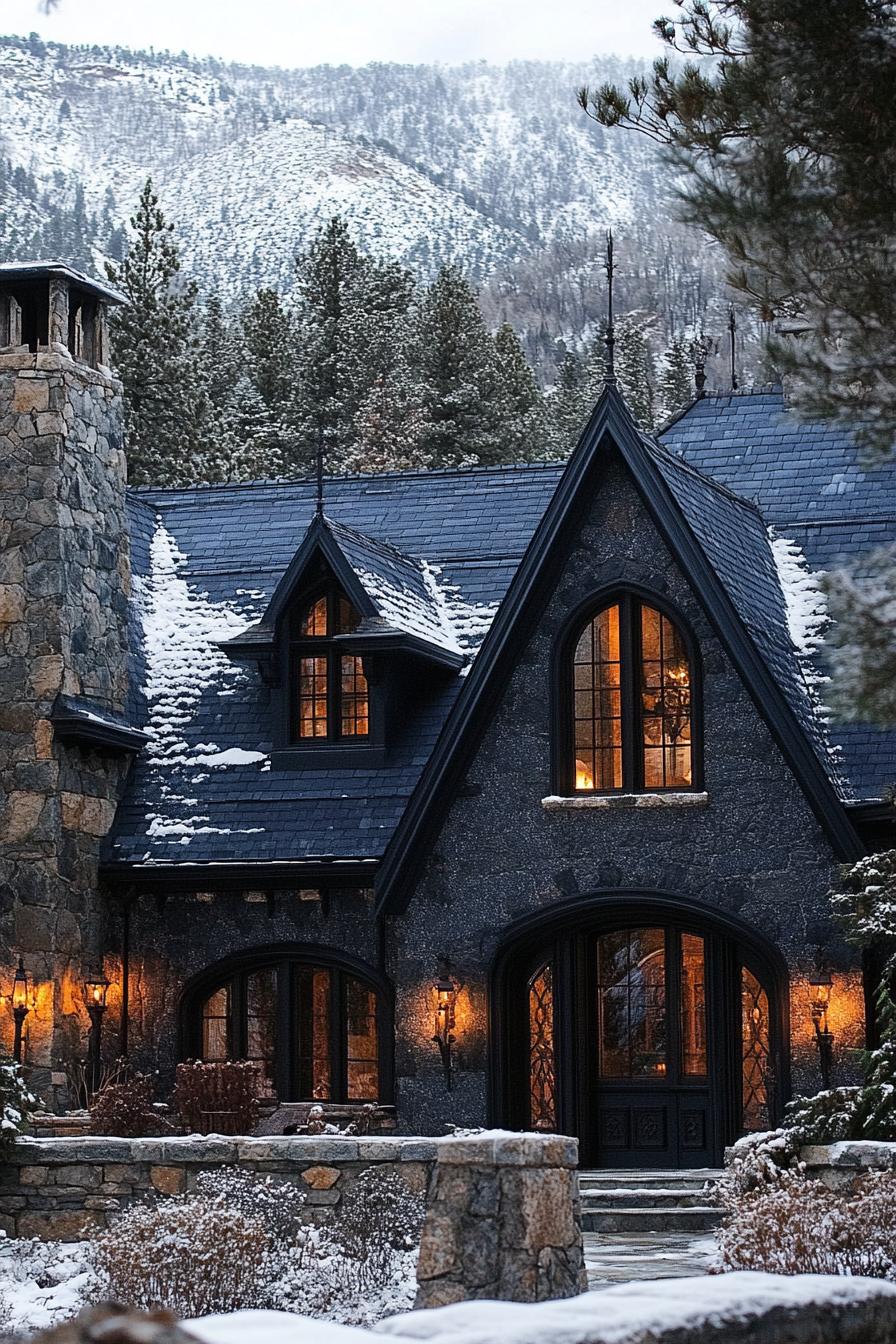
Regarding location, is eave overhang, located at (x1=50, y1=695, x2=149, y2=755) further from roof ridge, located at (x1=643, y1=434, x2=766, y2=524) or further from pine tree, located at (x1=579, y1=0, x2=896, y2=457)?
pine tree, located at (x1=579, y1=0, x2=896, y2=457)

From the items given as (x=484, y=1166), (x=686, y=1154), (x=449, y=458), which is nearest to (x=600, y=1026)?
(x=686, y=1154)

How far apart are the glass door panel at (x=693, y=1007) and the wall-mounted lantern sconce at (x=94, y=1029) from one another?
228 inches

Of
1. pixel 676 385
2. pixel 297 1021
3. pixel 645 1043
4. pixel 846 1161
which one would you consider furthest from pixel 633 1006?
pixel 676 385

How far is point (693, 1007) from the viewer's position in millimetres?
20625

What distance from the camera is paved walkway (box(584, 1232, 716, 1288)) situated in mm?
14891

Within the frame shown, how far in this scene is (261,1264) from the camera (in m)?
14.4

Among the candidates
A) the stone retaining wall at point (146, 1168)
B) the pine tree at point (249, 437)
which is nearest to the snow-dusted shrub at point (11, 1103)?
the stone retaining wall at point (146, 1168)

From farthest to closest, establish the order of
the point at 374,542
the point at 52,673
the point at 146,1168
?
the point at 374,542, the point at 52,673, the point at 146,1168

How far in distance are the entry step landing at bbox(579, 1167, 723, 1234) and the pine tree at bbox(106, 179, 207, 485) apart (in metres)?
29.5

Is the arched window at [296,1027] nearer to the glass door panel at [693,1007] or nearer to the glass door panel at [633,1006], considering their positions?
the glass door panel at [633,1006]

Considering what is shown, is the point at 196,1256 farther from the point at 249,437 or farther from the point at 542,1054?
the point at 249,437

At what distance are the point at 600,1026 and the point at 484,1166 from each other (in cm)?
891

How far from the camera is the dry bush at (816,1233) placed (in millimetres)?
13023

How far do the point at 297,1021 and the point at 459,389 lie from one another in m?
32.3
